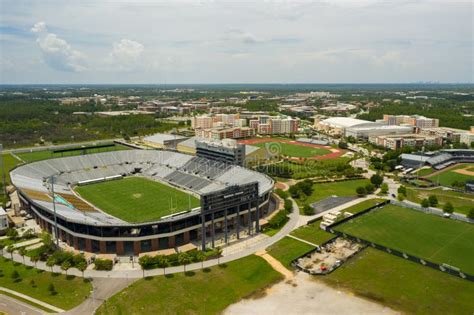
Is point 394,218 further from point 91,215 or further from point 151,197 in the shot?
point 91,215

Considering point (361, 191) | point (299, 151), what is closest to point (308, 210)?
point (361, 191)

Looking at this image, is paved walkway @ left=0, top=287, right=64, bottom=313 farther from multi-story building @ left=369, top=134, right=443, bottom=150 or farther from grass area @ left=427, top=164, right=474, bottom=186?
multi-story building @ left=369, top=134, right=443, bottom=150

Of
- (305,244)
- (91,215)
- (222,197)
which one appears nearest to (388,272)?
(305,244)

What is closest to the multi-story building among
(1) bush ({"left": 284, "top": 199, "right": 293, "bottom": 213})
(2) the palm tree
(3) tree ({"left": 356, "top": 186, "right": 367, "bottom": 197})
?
(3) tree ({"left": 356, "top": 186, "right": 367, "bottom": 197})

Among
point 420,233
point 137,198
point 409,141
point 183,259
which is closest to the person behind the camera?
point 183,259

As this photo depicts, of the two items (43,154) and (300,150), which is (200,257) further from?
(43,154)

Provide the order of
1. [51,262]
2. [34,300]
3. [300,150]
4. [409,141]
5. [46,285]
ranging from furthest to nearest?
[300,150], [409,141], [51,262], [46,285], [34,300]

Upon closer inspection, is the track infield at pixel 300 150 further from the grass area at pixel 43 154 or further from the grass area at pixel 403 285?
the grass area at pixel 403 285

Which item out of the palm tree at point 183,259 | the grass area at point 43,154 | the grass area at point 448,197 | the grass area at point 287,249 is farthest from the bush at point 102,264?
the grass area at point 43,154
